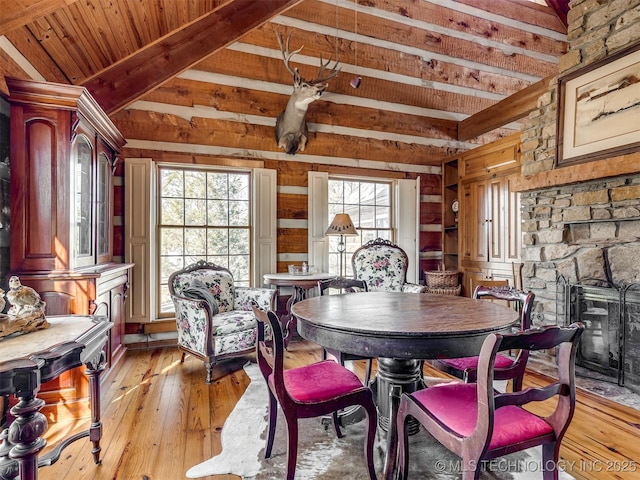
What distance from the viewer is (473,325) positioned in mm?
1621

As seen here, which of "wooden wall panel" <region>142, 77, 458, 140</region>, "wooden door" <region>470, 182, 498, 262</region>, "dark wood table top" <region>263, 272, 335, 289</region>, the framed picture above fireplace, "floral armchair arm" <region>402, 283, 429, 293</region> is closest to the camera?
the framed picture above fireplace

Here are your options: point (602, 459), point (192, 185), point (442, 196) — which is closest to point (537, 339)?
point (602, 459)

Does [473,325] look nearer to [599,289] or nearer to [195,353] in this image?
[599,289]

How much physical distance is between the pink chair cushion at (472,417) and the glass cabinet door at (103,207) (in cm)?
304

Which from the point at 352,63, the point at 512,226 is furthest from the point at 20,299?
the point at 512,226

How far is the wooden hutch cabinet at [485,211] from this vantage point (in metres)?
4.21

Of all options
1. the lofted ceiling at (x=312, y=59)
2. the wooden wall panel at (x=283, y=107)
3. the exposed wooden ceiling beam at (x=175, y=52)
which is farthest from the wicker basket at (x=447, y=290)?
the exposed wooden ceiling beam at (x=175, y=52)

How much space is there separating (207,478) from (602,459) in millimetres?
2148

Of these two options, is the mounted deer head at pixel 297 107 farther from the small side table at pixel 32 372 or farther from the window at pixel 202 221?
the small side table at pixel 32 372

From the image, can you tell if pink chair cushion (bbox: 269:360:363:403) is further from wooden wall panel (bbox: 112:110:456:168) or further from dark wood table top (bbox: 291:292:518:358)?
wooden wall panel (bbox: 112:110:456:168)

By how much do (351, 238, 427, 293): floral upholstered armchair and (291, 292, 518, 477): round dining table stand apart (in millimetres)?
1833

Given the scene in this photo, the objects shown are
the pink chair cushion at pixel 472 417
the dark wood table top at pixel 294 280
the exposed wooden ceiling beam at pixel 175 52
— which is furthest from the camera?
the dark wood table top at pixel 294 280

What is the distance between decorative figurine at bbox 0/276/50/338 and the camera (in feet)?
4.97

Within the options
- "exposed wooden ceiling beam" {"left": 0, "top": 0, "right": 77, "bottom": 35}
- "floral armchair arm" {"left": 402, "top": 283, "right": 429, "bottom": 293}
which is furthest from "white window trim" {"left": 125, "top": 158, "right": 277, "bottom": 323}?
"floral armchair arm" {"left": 402, "top": 283, "right": 429, "bottom": 293}
